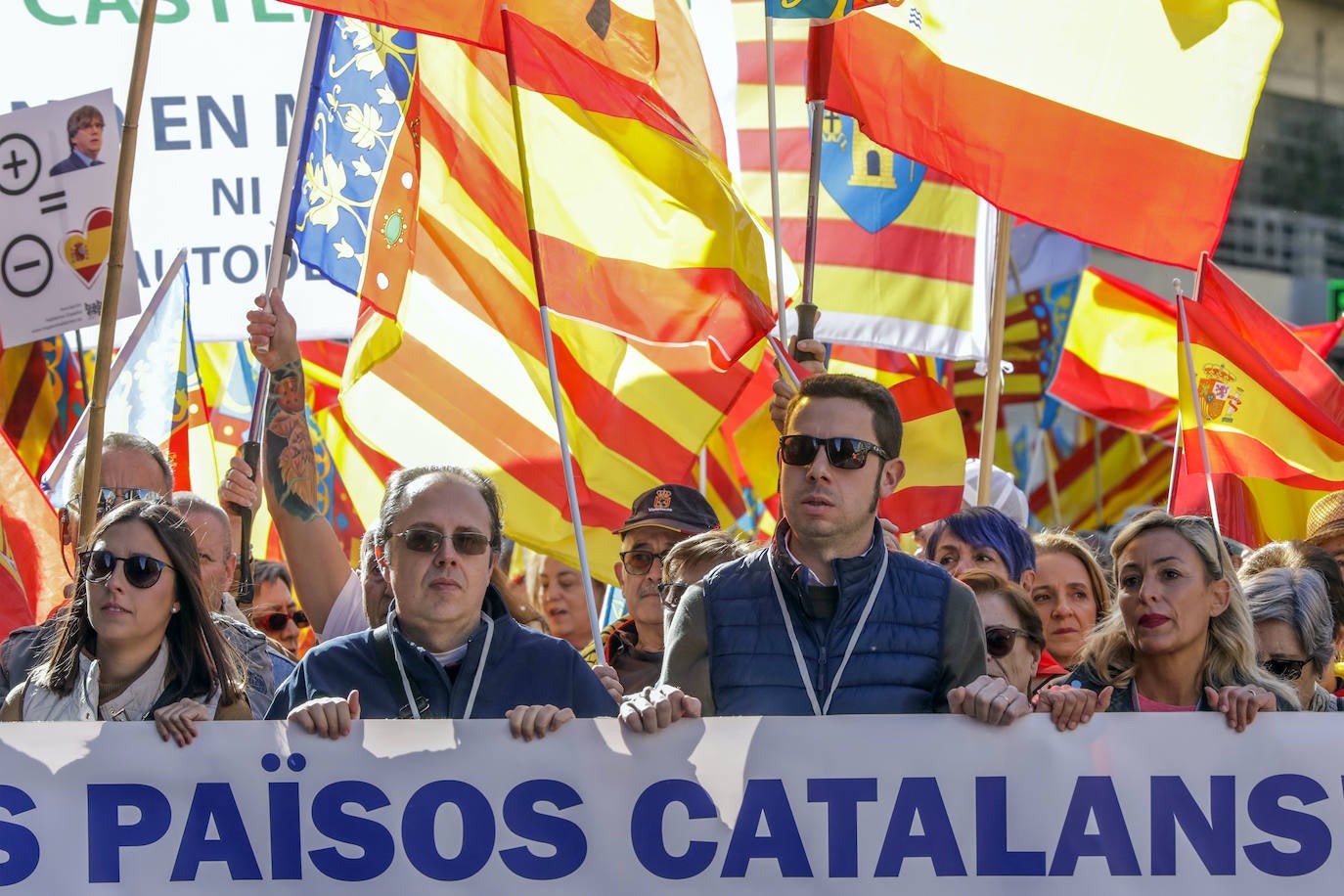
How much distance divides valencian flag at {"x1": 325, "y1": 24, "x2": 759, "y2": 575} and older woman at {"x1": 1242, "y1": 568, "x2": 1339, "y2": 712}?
1.89m

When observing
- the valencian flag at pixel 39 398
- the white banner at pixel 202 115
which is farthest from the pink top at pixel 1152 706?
the valencian flag at pixel 39 398

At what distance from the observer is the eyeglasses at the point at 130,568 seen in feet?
11.7

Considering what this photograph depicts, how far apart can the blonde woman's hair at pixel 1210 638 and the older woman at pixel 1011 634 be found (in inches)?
18.8

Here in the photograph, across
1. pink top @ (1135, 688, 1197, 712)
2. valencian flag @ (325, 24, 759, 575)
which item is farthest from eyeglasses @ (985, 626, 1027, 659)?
valencian flag @ (325, 24, 759, 575)

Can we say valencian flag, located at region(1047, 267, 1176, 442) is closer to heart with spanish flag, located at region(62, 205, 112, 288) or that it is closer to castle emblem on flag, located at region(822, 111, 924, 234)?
castle emblem on flag, located at region(822, 111, 924, 234)

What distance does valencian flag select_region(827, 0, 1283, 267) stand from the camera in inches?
219

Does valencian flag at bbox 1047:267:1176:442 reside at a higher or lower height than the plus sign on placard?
lower

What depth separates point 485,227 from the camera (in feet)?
18.0

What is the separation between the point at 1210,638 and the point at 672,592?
1251 mm

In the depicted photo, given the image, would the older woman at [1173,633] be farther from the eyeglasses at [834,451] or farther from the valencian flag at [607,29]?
the valencian flag at [607,29]

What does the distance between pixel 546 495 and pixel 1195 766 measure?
8.77 feet

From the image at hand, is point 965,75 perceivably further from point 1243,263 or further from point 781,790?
point 1243,263

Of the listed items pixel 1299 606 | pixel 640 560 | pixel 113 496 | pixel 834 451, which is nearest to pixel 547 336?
pixel 640 560

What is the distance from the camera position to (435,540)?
3.46 meters
